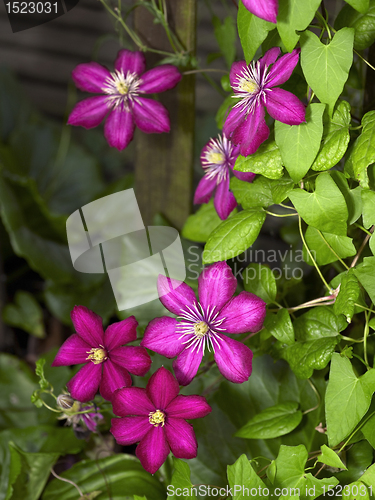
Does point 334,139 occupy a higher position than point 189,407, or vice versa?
point 334,139

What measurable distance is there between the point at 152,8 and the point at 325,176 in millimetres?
502

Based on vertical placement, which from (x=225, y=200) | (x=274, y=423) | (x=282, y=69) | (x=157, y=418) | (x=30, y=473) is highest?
(x=282, y=69)

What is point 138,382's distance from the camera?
1.04m

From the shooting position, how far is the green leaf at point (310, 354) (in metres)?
0.67

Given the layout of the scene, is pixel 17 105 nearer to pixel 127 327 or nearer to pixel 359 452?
pixel 127 327

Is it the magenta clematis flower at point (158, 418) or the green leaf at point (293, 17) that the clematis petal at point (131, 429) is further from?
the green leaf at point (293, 17)

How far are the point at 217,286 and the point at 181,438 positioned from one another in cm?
21

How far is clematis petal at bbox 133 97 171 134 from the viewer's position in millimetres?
833

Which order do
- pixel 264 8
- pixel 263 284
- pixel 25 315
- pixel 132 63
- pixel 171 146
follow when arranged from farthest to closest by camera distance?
pixel 25 315 → pixel 171 146 → pixel 132 63 → pixel 263 284 → pixel 264 8

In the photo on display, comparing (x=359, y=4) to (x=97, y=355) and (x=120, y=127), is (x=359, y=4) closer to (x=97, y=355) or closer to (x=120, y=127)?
(x=120, y=127)

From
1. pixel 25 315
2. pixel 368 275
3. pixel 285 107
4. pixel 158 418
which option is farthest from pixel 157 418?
pixel 25 315

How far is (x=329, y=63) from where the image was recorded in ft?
1.91

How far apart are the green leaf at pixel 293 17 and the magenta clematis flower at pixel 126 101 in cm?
30

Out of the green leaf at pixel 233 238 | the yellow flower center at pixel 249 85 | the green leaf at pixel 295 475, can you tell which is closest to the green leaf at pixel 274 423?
the green leaf at pixel 295 475
